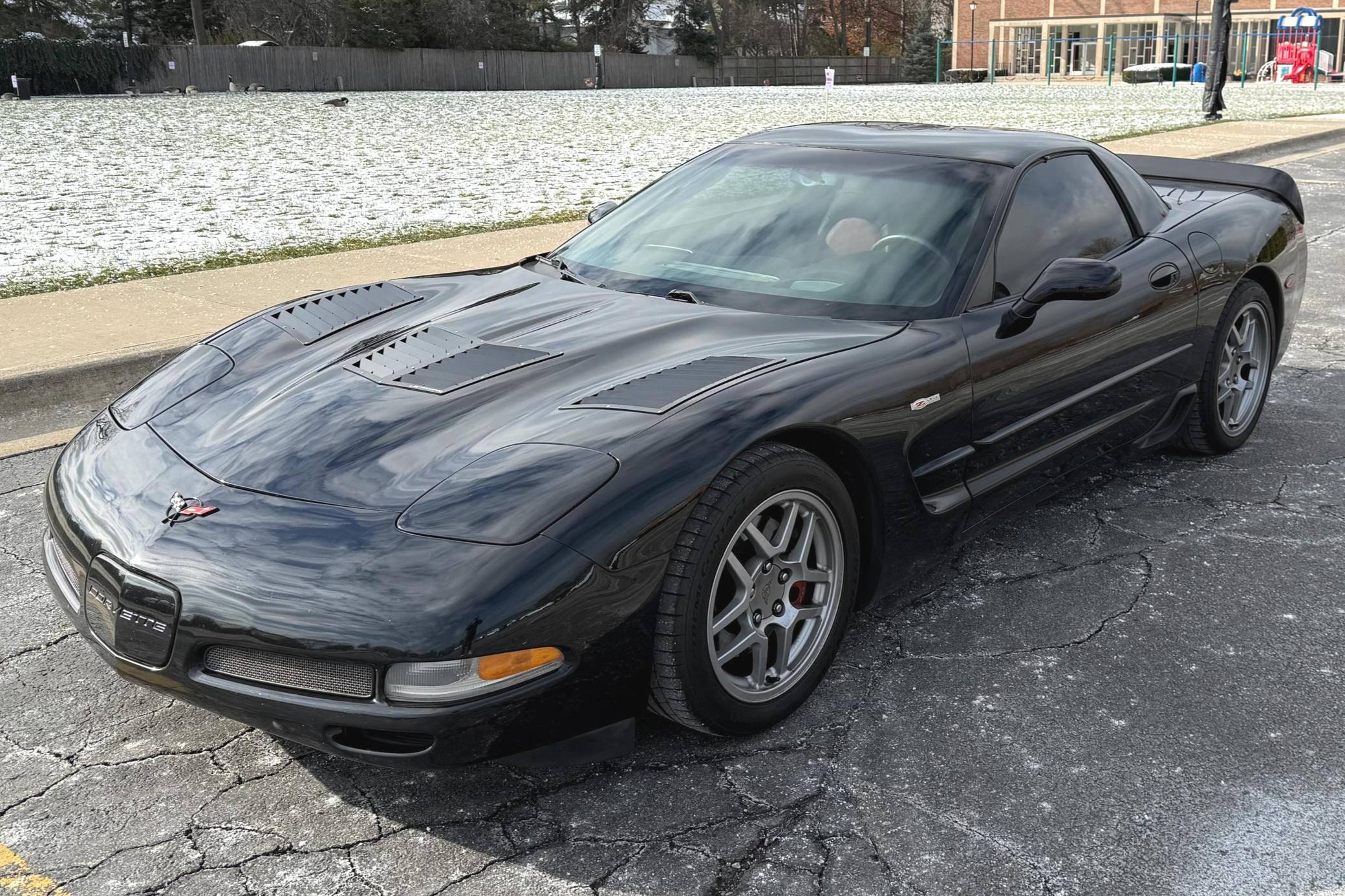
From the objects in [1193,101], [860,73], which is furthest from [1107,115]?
[860,73]

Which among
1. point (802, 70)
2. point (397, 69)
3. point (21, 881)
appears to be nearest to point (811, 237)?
point (21, 881)

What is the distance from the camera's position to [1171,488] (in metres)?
4.64

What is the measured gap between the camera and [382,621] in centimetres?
233

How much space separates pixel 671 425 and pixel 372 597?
0.75 m

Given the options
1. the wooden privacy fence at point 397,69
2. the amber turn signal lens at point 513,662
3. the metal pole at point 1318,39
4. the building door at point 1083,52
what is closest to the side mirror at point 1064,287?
the amber turn signal lens at point 513,662

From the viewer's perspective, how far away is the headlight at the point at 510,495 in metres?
2.46

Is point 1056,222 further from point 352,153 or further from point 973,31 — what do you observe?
point 973,31

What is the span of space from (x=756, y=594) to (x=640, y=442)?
19.1 inches

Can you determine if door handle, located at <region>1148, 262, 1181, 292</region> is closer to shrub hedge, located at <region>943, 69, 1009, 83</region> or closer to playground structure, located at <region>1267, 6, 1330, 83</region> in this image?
playground structure, located at <region>1267, 6, 1330, 83</region>

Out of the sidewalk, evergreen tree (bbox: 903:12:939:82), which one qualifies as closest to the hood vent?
the sidewalk

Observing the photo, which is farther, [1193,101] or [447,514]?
[1193,101]

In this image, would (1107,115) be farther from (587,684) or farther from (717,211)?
(587,684)

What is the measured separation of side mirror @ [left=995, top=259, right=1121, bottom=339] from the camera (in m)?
3.51

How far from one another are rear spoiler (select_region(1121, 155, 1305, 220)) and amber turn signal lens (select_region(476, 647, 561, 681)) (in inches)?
154
